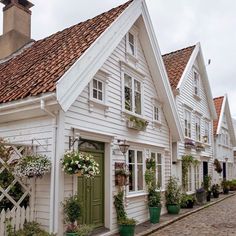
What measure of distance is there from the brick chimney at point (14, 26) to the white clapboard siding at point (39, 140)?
579 centimetres

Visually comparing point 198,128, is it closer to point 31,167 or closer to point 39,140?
point 39,140

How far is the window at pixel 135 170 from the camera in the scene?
1125cm

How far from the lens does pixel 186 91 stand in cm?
1848

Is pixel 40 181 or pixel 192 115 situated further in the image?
pixel 192 115

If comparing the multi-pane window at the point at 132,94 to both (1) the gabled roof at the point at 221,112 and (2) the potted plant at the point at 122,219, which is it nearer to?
(2) the potted plant at the point at 122,219

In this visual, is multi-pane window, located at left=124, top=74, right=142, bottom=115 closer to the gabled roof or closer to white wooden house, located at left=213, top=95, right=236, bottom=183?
white wooden house, located at left=213, top=95, right=236, bottom=183

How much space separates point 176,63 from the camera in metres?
19.0

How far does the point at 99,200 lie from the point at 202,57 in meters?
13.8

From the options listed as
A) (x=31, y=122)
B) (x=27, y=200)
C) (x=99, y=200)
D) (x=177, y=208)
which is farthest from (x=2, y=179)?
(x=177, y=208)

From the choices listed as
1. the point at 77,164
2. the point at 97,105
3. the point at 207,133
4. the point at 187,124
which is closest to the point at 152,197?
the point at 97,105

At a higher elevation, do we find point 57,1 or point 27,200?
point 57,1

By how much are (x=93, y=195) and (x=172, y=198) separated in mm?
5657

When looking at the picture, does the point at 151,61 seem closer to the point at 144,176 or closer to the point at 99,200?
the point at 144,176

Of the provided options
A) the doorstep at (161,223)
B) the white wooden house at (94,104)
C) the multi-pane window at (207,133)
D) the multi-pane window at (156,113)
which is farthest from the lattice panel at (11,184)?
the multi-pane window at (207,133)
